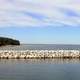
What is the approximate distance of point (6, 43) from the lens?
153875 mm

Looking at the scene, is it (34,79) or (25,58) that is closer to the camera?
(34,79)

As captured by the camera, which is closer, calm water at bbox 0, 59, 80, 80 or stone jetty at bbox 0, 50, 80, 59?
calm water at bbox 0, 59, 80, 80

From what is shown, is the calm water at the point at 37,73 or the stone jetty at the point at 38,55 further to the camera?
the stone jetty at the point at 38,55

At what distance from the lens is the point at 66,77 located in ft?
95.0

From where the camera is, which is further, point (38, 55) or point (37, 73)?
point (38, 55)

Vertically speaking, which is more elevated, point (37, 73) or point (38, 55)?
point (38, 55)

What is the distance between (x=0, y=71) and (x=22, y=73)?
9.33 feet

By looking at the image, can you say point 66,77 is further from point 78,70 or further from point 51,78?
point 78,70

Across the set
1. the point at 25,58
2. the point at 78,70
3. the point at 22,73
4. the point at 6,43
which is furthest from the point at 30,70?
the point at 6,43

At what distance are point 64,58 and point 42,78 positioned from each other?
1917 centimetres

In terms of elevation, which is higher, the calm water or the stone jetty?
the stone jetty

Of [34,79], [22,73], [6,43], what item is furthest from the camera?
[6,43]

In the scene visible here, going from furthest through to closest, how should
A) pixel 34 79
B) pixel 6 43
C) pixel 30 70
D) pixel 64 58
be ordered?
pixel 6 43
pixel 64 58
pixel 30 70
pixel 34 79

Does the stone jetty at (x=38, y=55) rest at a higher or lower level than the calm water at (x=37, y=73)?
higher
